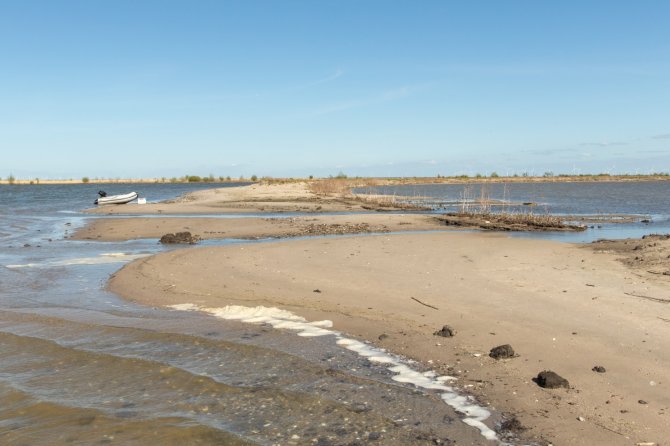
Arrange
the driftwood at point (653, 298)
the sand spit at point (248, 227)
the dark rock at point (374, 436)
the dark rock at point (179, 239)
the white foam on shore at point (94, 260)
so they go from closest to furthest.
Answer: the dark rock at point (374, 436)
the driftwood at point (653, 298)
the white foam on shore at point (94, 260)
the dark rock at point (179, 239)
the sand spit at point (248, 227)

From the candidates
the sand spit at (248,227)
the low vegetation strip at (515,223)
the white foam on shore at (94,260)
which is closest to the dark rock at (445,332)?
the white foam on shore at (94,260)

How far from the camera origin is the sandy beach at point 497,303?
626cm

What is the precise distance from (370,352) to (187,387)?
2640 mm

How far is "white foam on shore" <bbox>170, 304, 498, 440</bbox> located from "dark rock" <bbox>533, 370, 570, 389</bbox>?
97 cm

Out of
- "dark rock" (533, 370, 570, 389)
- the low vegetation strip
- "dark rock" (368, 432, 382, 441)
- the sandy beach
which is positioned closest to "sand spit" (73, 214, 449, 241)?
the low vegetation strip

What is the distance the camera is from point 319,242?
2097cm

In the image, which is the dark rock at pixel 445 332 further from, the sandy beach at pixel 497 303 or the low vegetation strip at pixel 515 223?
the low vegetation strip at pixel 515 223

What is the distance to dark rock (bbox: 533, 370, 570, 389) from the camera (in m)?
6.62

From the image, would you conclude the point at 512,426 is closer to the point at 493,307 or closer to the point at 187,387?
the point at 187,387

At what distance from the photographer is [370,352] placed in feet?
26.8

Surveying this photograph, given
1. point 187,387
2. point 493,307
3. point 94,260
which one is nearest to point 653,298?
point 493,307

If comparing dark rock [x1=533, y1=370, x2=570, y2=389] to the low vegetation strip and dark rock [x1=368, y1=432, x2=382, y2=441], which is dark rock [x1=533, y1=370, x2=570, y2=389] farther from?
the low vegetation strip

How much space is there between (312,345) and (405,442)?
3211 millimetres

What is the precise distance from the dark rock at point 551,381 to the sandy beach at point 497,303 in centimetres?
8
